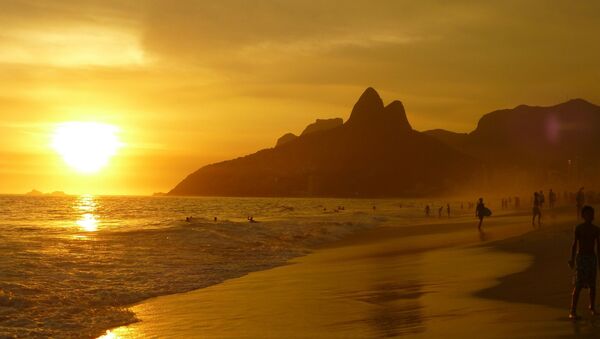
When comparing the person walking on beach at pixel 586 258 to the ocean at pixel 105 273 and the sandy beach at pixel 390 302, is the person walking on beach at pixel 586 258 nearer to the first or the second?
the sandy beach at pixel 390 302

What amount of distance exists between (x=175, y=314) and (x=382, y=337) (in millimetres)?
5881

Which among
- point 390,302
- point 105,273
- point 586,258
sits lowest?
point 105,273

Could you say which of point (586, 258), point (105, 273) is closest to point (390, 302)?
point (586, 258)

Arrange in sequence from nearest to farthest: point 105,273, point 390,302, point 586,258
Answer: point 586,258
point 390,302
point 105,273

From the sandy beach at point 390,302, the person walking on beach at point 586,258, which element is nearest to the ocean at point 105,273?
the sandy beach at point 390,302

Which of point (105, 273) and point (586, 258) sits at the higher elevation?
point (586, 258)

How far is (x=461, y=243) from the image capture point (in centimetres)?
2855

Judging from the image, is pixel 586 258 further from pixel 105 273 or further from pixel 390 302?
pixel 105 273

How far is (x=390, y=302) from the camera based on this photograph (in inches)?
533

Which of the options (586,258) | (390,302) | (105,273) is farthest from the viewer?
(105,273)

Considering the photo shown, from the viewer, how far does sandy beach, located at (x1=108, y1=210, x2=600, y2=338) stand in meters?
10.6

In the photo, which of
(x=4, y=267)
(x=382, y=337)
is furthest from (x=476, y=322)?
(x=4, y=267)

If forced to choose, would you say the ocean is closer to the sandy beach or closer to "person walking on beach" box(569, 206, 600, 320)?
the sandy beach

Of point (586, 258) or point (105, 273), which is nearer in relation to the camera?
point (586, 258)
